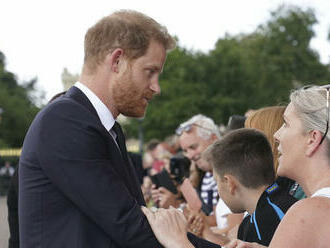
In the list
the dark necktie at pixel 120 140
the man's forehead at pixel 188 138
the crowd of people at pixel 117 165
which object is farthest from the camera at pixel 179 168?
the dark necktie at pixel 120 140

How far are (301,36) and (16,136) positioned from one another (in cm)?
2502

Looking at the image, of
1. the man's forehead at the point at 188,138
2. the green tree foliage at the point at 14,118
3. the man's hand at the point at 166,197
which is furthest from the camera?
the green tree foliage at the point at 14,118

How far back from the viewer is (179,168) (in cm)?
608

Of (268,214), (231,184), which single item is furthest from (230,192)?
(268,214)

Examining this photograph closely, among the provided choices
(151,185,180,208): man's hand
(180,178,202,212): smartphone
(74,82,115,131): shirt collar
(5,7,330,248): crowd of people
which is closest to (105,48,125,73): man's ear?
(5,7,330,248): crowd of people

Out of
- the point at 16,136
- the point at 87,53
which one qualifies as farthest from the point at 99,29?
the point at 16,136

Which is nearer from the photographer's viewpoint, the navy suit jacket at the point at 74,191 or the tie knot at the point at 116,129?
the navy suit jacket at the point at 74,191

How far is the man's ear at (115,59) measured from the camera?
2.38m

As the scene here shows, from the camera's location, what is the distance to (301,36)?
44906 mm

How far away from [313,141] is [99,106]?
976 mm

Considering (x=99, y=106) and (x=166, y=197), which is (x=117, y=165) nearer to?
(x=99, y=106)

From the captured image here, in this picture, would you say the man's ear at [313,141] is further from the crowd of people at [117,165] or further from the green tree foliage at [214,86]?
the green tree foliage at [214,86]

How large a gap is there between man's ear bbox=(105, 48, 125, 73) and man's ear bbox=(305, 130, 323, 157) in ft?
3.02

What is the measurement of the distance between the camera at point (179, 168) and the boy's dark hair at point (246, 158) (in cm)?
223
